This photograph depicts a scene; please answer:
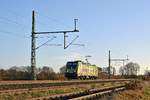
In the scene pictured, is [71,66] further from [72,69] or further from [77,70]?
[77,70]

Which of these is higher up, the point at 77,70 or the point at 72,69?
the point at 72,69

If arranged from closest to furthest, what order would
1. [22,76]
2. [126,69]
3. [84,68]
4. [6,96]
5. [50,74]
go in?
[6,96] → [22,76] → [84,68] → [50,74] → [126,69]

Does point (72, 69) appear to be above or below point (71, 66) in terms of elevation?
below

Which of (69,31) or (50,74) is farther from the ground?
(69,31)

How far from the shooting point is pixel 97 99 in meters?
21.0

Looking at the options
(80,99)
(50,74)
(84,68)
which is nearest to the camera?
(80,99)

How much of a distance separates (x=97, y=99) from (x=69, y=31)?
1234 inches

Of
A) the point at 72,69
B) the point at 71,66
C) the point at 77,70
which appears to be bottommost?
the point at 77,70

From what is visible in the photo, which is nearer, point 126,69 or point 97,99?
point 97,99

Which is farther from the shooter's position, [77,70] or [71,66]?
[71,66]

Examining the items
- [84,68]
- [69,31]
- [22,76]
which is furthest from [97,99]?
[84,68]

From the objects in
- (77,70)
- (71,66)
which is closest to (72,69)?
(71,66)

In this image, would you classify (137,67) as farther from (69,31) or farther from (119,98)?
(119,98)

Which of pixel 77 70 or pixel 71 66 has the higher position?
pixel 71 66
